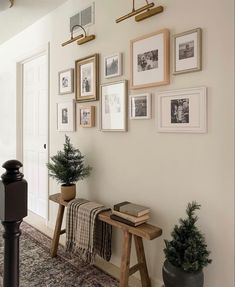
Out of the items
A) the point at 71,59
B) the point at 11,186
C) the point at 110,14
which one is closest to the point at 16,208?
the point at 11,186

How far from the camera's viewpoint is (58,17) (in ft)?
9.61

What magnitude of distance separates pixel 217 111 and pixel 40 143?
2459mm

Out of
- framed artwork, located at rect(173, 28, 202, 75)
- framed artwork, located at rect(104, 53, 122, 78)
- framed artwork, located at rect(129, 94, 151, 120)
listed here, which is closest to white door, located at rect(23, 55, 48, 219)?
framed artwork, located at rect(104, 53, 122, 78)

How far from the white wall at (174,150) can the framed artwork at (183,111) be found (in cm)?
4

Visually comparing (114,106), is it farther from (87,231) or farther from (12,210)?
(12,210)

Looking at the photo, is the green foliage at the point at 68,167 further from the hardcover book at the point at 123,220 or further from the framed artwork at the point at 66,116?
the hardcover book at the point at 123,220

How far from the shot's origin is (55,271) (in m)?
2.26

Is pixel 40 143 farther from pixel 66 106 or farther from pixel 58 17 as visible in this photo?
pixel 58 17

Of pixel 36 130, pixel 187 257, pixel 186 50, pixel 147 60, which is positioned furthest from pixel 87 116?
pixel 187 257

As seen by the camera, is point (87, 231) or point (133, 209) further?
point (87, 231)

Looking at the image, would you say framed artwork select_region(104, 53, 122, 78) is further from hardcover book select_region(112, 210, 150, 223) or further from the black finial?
the black finial

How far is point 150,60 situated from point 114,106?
51cm

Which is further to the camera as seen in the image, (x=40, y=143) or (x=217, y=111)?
(x=40, y=143)

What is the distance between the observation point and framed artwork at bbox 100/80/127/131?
2.17m
